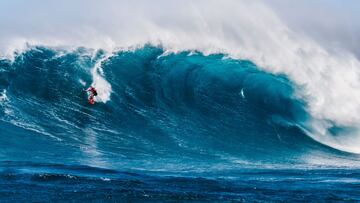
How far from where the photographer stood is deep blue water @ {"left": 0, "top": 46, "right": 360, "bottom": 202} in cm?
1442

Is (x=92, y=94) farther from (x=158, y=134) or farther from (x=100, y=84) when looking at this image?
(x=158, y=134)

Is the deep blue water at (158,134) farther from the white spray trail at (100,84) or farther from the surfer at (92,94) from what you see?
the surfer at (92,94)

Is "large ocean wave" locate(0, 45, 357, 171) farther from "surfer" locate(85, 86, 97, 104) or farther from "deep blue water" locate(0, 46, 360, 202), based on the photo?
"surfer" locate(85, 86, 97, 104)

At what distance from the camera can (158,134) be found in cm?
2175

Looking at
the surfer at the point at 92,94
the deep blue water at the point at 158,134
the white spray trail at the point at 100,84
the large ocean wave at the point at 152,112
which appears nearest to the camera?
the deep blue water at the point at 158,134

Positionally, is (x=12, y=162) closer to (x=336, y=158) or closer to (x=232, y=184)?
(x=232, y=184)

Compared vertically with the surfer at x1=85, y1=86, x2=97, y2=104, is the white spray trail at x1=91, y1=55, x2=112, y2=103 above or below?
above

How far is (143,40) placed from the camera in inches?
1219

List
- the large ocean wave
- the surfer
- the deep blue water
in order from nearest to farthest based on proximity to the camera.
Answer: the deep blue water → the large ocean wave → the surfer

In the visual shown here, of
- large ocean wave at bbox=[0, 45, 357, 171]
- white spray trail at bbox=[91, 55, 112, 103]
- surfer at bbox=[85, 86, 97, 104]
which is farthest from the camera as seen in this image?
white spray trail at bbox=[91, 55, 112, 103]

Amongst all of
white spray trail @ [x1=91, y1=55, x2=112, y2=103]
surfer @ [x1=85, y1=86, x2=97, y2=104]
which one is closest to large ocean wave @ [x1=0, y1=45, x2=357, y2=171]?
white spray trail @ [x1=91, y1=55, x2=112, y2=103]

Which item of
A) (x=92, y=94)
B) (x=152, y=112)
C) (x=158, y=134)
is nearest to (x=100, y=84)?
(x=92, y=94)

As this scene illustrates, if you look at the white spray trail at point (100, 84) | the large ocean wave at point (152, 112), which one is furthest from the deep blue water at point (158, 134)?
the white spray trail at point (100, 84)

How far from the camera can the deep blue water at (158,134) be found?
1442cm
